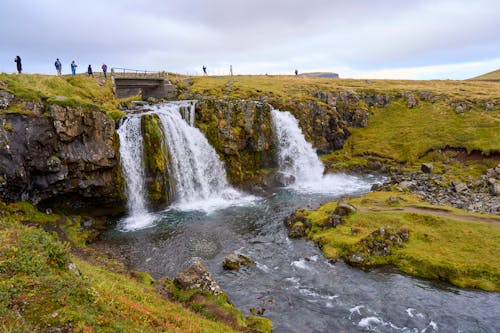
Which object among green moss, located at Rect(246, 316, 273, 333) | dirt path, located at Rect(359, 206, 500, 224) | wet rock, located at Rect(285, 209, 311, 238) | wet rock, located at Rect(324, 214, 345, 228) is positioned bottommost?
green moss, located at Rect(246, 316, 273, 333)

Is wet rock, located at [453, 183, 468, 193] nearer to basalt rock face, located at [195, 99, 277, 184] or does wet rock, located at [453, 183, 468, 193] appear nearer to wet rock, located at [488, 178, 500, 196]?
wet rock, located at [488, 178, 500, 196]

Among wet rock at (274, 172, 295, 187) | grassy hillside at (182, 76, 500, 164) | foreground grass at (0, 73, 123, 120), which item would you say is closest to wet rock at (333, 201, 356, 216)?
wet rock at (274, 172, 295, 187)

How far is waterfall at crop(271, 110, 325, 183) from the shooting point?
4984 centimetres

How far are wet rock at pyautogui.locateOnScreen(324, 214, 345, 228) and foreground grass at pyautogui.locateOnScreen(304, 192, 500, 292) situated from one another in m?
0.40

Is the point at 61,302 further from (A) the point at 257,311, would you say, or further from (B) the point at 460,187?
(B) the point at 460,187

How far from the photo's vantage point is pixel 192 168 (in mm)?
Result: 40500

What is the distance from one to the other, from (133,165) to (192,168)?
24.1ft

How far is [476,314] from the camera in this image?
58.1 ft

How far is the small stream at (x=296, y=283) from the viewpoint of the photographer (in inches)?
690

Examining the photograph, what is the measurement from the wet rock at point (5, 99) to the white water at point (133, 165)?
10135mm

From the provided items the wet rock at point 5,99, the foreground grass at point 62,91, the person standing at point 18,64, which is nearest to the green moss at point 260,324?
the foreground grass at point 62,91

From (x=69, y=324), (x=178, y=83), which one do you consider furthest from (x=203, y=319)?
(x=178, y=83)

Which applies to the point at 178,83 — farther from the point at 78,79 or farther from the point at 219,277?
the point at 219,277

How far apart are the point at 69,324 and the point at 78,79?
4352 centimetres
